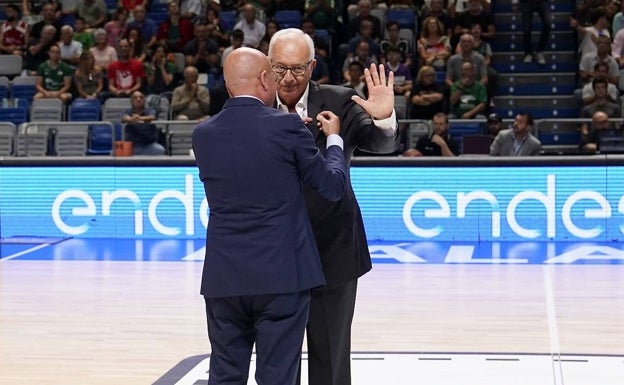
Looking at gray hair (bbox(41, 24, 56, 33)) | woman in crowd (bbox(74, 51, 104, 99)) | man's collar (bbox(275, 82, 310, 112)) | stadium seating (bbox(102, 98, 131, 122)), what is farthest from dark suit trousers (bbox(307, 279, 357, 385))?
gray hair (bbox(41, 24, 56, 33))

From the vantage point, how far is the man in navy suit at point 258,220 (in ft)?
14.3

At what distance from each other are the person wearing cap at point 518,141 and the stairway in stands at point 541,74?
2.17 m

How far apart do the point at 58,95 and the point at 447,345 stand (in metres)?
10.2

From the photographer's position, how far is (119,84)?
54.2 feet

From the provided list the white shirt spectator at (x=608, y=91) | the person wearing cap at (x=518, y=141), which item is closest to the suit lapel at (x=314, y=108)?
the person wearing cap at (x=518, y=141)

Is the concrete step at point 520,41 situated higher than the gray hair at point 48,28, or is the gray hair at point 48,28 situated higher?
the gray hair at point 48,28

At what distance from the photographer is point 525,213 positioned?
41.6 ft

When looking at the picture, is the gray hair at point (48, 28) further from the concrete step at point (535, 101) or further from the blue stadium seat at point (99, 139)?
the concrete step at point (535, 101)

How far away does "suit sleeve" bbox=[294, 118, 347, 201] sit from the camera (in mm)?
4363

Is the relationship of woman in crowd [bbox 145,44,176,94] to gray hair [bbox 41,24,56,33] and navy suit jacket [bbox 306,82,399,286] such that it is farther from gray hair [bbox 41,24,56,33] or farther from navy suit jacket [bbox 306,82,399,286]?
navy suit jacket [bbox 306,82,399,286]

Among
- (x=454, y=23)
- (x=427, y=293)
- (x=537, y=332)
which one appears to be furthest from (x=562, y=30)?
(x=537, y=332)

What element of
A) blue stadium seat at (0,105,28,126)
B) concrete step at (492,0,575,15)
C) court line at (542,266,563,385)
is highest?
concrete step at (492,0,575,15)

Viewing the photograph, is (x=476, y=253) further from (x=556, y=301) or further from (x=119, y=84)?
(x=119, y=84)

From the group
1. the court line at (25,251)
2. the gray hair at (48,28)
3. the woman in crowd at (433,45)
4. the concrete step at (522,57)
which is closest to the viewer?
the court line at (25,251)
